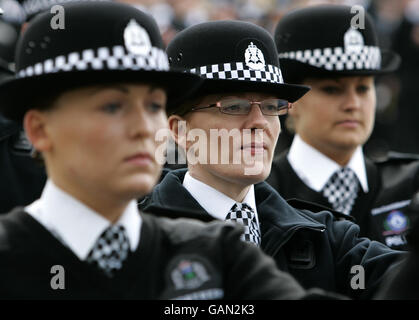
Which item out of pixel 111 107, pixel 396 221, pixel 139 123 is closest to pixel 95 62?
pixel 111 107

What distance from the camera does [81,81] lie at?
12.1 ft

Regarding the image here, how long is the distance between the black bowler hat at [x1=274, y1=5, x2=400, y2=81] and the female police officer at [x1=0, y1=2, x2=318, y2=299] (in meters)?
3.18

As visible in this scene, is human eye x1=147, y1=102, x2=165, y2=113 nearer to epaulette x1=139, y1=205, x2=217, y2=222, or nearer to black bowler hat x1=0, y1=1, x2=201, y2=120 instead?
black bowler hat x1=0, y1=1, x2=201, y2=120

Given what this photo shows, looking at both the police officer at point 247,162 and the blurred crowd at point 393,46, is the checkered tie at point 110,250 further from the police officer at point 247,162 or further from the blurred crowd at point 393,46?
the blurred crowd at point 393,46

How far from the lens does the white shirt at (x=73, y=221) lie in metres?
3.67

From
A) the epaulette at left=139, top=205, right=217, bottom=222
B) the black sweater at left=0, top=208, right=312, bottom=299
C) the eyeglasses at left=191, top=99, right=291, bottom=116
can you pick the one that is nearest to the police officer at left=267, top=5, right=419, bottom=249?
the eyeglasses at left=191, top=99, right=291, bottom=116

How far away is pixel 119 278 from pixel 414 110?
35.1ft

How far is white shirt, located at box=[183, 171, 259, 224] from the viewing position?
5359 millimetres

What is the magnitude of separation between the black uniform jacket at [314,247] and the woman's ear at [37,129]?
1370 millimetres

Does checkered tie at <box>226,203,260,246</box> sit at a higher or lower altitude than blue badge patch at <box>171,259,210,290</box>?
higher

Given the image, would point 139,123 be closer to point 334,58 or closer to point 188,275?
point 188,275

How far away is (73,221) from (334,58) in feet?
12.4

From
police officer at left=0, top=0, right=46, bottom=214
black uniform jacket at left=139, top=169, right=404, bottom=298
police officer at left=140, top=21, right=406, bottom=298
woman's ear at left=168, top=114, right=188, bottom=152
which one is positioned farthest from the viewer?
police officer at left=0, top=0, right=46, bottom=214

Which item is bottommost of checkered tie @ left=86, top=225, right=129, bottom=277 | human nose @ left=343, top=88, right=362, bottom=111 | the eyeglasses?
checkered tie @ left=86, top=225, right=129, bottom=277
